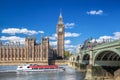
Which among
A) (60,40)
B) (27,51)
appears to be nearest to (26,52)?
(27,51)

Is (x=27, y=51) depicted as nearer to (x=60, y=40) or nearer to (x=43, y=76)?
(x=60, y=40)

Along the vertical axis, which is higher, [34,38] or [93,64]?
[34,38]

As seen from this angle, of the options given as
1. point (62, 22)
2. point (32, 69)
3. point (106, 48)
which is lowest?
point (32, 69)

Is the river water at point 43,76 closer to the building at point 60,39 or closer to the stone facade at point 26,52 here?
the stone facade at point 26,52

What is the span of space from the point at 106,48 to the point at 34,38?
130 m

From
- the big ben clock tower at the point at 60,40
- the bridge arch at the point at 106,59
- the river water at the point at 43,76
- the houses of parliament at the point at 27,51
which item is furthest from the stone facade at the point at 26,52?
the bridge arch at the point at 106,59

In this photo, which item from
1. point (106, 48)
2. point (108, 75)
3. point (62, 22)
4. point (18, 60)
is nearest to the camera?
point (106, 48)

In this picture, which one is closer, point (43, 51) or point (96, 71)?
point (96, 71)

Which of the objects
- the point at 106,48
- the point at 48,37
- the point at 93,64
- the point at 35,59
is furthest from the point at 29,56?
the point at 106,48

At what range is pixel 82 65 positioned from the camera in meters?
85.4

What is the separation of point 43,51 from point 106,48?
126 metres

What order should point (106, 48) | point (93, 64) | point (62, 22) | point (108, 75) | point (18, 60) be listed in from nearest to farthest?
point (106, 48) → point (108, 75) → point (93, 64) → point (18, 60) → point (62, 22)

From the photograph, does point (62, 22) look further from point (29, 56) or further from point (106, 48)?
point (106, 48)

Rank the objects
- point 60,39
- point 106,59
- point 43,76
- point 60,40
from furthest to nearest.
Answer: point 60,40 < point 60,39 < point 43,76 < point 106,59
